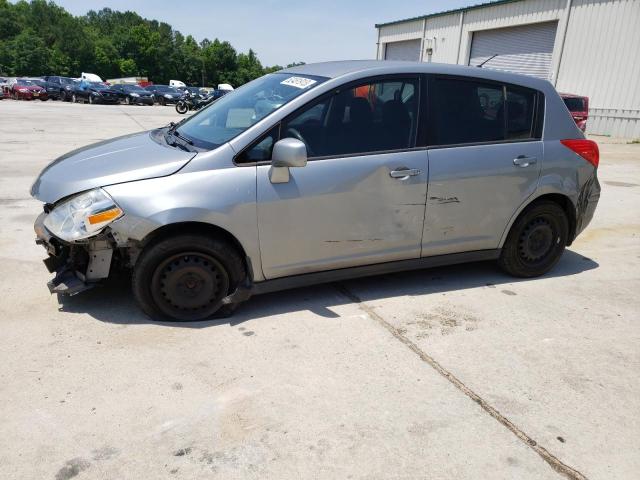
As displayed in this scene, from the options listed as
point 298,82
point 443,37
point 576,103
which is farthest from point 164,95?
point 298,82

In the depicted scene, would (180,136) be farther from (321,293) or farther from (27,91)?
(27,91)

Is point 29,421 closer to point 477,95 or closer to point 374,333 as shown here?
point 374,333

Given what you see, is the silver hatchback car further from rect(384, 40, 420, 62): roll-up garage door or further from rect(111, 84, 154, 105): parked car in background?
rect(111, 84, 154, 105): parked car in background

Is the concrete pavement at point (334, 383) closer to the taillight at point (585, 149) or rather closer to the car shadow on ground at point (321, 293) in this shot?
the car shadow on ground at point (321, 293)

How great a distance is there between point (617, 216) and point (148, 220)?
6641mm

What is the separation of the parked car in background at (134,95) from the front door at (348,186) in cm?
3526

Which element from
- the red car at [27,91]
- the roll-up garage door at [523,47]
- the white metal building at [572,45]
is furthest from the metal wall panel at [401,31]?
the red car at [27,91]

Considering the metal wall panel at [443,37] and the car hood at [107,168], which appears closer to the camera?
the car hood at [107,168]

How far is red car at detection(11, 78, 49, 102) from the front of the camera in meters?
34.2

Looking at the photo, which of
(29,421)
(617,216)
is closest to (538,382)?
(29,421)

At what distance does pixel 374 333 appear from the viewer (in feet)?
11.9

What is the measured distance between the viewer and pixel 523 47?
25312 mm

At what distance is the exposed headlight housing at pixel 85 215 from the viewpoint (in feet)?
10.7

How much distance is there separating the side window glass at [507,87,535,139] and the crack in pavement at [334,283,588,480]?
73.8 inches
